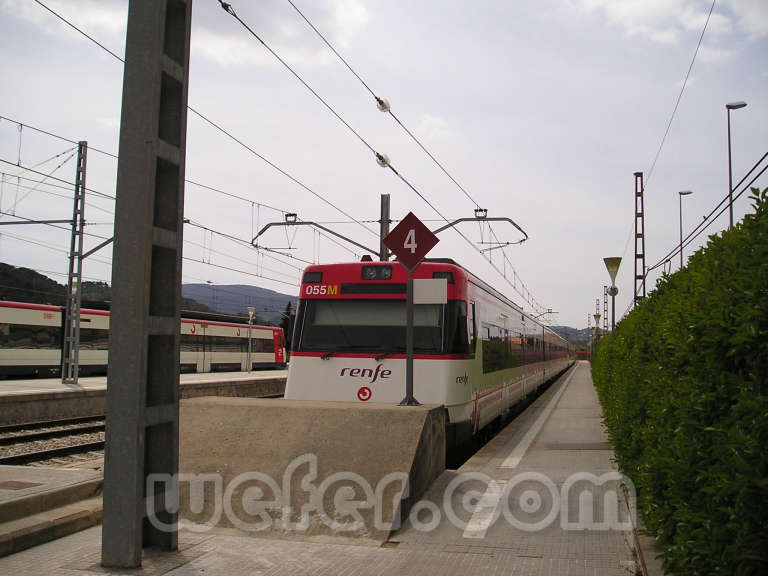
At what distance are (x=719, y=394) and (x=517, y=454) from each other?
726 cm

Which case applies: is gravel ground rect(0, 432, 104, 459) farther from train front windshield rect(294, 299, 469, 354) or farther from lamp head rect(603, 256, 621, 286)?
lamp head rect(603, 256, 621, 286)

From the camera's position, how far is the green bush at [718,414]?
2789 millimetres

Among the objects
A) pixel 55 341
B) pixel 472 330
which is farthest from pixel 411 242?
pixel 55 341

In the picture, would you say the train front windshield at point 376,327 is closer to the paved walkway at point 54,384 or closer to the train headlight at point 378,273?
the train headlight at point 378,273

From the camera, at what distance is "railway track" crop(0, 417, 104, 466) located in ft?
39.7

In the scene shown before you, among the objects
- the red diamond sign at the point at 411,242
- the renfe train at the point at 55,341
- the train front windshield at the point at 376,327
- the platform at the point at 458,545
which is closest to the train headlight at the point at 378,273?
the train front windshield at the point at 376,327

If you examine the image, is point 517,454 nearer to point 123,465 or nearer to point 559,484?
point 559,484

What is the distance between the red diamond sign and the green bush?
403 cm

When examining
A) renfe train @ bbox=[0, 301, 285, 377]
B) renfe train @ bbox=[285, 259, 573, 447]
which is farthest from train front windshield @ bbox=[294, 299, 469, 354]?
renfe train @ bbox=[0, 301, 285, 377]

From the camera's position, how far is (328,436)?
6969mm

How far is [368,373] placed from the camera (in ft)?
32.7

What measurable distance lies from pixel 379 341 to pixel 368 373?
463mm

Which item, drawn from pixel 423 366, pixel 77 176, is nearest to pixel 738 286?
pixel 423 366

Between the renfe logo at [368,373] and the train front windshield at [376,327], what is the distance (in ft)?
0.86
